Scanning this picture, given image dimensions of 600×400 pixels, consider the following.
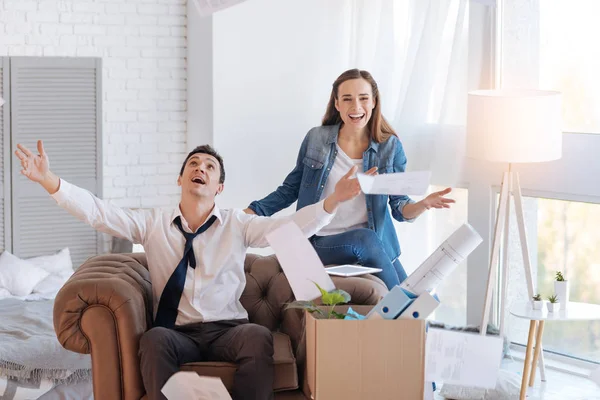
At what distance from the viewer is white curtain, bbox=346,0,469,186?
518 centimetres

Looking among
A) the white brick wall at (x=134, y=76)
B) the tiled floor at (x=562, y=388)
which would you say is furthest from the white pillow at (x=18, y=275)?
the tiled floor at (x=562, y=388)

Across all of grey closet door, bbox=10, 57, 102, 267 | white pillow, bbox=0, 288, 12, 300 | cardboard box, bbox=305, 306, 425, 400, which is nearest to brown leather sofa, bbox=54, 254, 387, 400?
cardboard box, bbox=305, 306, 425, 400

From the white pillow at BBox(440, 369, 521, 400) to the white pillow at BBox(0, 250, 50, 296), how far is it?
8.79ft

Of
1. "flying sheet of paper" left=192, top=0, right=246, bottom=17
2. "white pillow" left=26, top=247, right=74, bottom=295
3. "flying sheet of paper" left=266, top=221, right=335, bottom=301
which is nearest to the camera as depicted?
"flying sheet of paper" left=266, top=221, right=335, bottom=301

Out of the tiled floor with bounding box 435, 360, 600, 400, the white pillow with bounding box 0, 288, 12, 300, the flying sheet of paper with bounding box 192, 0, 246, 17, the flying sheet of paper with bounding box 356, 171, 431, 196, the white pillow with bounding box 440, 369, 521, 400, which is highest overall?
the flying sheet of paper with bounding box 192, 0, 246, 17

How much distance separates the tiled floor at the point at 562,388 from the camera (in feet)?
14.4

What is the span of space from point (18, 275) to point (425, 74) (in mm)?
2741

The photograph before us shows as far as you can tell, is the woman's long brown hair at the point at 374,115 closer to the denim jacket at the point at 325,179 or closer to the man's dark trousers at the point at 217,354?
the denim jacket at the point at 325,179

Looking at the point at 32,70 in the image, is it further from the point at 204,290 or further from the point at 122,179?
the point at 204,290

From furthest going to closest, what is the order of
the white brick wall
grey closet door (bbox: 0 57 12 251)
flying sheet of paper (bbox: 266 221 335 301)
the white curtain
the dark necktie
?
1. the white brick wall
2. grey closet door (bbox: 0 57 12 251)
3. the white curtain
4. the dark necktie
5. flying sheet of paper (bbox: 266 221 335 301)

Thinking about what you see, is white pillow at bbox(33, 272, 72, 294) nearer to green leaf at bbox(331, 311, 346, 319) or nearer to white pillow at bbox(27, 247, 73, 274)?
white pillow at bbox(27, 247, 73, 274)

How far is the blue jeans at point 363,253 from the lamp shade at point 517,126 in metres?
0.74

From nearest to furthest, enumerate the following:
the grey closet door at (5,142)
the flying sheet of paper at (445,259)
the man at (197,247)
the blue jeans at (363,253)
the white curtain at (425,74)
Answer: the flying sheet of paper at (445,259) → the man at (197,247) → the blue jeans at (363,253) → the white curtain at (425,74) → the grey closet door at (5,142)

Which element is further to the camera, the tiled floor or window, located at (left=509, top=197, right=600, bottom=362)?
window, located at (left=509, top=197, right=600, bottom=362)
